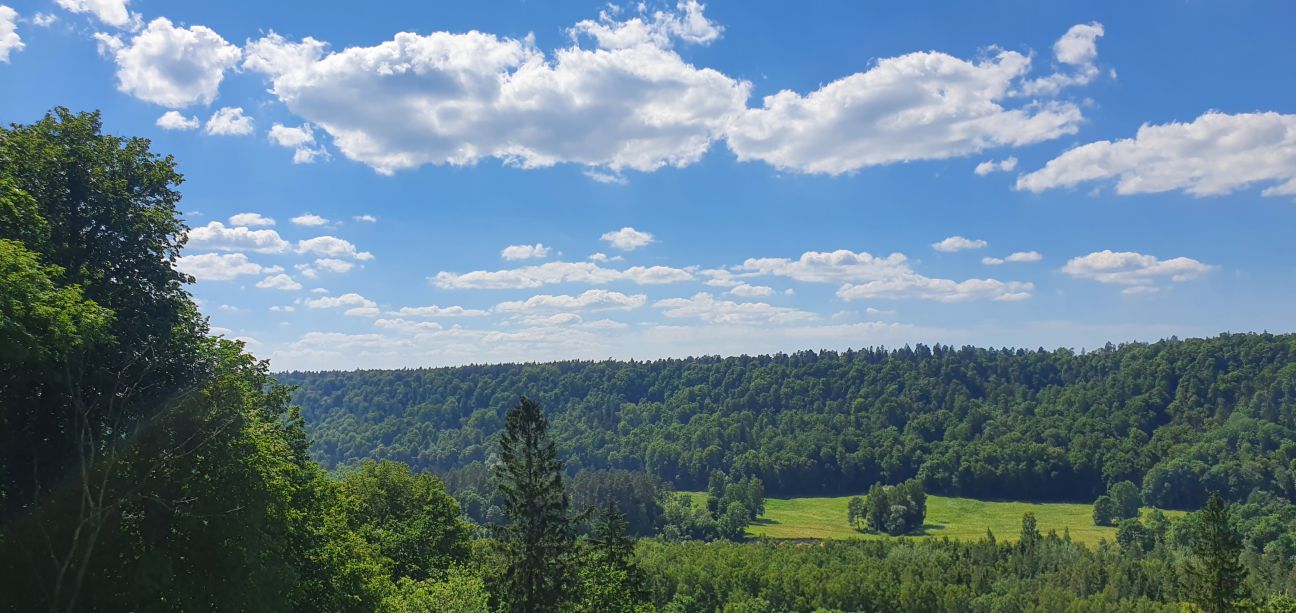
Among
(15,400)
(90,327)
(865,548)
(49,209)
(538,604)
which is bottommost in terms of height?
(865,548)

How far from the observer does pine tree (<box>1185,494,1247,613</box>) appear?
63906 millimetres

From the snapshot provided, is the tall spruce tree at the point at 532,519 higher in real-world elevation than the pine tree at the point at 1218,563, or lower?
higher

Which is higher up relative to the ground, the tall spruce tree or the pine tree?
the tall spruce tree

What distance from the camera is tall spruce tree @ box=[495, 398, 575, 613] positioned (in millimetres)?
44906

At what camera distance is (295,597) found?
2861 cm

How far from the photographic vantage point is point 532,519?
1791 inches

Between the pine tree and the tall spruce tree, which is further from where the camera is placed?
the pine tree

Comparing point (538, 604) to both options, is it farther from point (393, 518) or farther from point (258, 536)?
point (258, 536)

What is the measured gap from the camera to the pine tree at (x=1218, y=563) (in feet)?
210

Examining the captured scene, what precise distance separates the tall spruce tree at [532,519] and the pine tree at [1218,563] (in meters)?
53.5

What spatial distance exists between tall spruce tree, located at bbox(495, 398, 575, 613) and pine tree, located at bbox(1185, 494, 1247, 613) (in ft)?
176

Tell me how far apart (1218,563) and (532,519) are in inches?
2218

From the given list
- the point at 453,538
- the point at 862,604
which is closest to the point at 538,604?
the point at 453,538

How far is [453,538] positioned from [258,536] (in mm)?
33139
